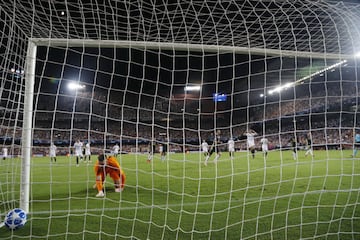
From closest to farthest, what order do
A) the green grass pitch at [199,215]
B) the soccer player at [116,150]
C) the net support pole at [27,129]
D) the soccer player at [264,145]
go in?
the green grass pitch at [199,215], the net support pole at [27,129], the soccer player at [116,150], the soccer player at [264,145]

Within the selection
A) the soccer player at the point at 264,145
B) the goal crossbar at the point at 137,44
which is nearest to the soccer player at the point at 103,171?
the goal crossbar at the point at 137,44

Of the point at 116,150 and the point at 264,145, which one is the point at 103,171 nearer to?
the point at 116,150

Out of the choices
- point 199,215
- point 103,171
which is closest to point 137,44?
point 199,215

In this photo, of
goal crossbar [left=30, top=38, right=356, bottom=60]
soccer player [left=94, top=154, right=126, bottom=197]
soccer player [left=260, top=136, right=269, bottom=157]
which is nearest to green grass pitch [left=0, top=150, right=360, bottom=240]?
soccer player [left=94, top=154, right=126, bottom=197]

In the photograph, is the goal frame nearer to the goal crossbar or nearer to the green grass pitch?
the goal crossbar

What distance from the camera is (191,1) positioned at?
5359mm

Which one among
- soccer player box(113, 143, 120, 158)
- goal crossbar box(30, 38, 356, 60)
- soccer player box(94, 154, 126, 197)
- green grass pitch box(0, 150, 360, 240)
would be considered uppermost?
goal crossbar box(30, 38, 356, 60)

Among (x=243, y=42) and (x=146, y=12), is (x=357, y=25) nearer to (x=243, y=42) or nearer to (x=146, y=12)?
(x=243, y=42)

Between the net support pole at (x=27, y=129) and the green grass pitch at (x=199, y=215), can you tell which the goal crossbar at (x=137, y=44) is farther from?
the green grass pitch at (x=199, y=215)

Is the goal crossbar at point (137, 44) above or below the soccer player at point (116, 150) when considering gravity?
above

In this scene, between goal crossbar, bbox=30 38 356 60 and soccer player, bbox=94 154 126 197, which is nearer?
goal crossbar, bbox=30 38 356 60

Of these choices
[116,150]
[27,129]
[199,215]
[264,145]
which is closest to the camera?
[27,129]

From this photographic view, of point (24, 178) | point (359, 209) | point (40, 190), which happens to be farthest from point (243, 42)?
point (40, 190)

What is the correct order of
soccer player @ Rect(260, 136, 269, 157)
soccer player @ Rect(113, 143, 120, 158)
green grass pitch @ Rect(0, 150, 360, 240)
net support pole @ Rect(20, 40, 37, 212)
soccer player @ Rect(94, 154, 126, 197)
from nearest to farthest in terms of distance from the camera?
green grass pitch @ Rect(0, 150, 360, 240), net support pole @ Rect(20, 40, 37, 212), soccer player @ Rect(94, 154, 126, 197), soccer player @ Rect(113, 143, 120, 158), soccer player @ Rect(260, 136, 269, 157)
